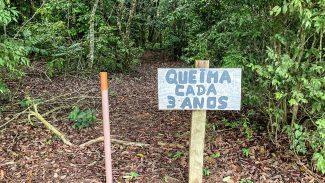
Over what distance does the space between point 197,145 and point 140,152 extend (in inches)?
44.5

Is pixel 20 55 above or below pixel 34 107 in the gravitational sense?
above

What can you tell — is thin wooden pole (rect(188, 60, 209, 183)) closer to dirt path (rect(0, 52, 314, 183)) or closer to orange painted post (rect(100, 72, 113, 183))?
dirt path (rect(0, 52, 314, 183))

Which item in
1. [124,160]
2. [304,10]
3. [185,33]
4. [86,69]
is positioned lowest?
[124,160]

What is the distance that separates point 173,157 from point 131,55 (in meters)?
5.64

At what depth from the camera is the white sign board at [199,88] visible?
3.09m

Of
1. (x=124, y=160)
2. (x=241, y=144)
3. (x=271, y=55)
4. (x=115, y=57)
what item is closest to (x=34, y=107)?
(x=124, y=160)

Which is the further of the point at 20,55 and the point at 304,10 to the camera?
the point at 20,55

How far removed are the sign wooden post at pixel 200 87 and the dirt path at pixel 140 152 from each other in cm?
102

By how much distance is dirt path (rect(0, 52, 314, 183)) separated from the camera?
3.79 metres

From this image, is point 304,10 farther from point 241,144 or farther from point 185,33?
point 185,33

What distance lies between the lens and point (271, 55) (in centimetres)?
343

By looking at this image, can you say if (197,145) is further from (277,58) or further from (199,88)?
(277,58)

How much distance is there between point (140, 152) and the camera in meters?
4.27

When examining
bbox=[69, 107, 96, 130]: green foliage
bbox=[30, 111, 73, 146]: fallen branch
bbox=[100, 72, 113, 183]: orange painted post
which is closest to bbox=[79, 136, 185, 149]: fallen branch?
bbox=[30, 111, 73, 146]: fallen branch
